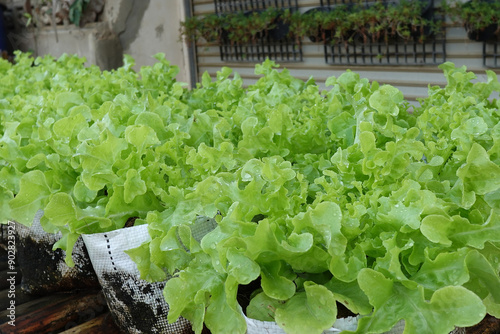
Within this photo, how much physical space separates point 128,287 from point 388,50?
341 cm

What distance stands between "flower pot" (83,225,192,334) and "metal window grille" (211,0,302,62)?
3.99 meters

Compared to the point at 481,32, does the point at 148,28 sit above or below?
above

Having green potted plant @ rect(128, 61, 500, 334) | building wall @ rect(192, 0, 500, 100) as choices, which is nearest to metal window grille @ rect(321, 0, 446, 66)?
building wall @ rect(192, 0, 500, 100)

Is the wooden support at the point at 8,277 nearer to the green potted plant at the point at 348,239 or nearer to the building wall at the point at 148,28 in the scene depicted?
the green potted plant at the point at 348,239

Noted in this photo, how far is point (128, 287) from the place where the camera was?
1270 millimetres

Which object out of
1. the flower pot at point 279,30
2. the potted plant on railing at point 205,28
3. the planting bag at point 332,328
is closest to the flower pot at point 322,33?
the flower pot at point 279,30

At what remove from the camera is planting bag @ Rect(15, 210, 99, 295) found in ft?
5.21

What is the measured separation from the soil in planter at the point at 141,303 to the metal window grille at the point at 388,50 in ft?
10.4

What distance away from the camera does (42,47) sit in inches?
302

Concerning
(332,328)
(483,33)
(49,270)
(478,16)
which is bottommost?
(49,270)

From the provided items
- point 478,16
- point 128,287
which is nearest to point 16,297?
point 128,287

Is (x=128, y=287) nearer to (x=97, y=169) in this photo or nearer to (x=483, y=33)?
(x=97, y=169)

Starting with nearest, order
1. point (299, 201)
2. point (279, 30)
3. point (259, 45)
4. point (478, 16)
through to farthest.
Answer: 1. point (299, 201)
2. point (478, 16)
3. point (279, 30)
4. point (259, 45)

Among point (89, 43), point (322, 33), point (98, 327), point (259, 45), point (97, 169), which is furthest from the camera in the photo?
point (89, 43)
